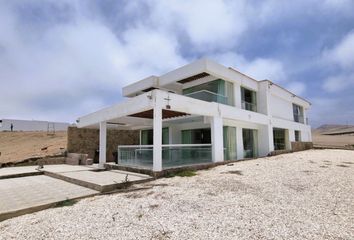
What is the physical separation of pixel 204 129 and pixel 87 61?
9813 mm

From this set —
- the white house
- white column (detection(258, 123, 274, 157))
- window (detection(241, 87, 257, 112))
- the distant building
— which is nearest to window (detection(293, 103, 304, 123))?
the white house

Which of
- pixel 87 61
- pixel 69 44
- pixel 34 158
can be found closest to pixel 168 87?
pixel 87 61

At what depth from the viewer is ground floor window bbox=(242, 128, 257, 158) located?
1833cm

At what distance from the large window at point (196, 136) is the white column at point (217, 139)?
2769 millimetres

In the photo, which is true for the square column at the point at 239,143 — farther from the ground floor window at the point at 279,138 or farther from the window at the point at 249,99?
the ground floor window at the point at 279,138

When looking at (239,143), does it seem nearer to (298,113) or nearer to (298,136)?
(298,136)

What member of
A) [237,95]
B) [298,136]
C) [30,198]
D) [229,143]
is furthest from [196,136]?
[298,136]

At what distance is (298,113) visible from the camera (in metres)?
27.6

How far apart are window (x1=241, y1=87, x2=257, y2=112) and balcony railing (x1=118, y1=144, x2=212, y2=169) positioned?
6981mm

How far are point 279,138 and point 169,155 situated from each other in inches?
636

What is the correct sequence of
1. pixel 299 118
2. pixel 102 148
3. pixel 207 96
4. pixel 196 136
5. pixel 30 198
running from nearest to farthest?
pixel 30 198
pixel 207 96
pixel 102 148
pixel 196 136
pixel 299 118

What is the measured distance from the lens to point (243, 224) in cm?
488

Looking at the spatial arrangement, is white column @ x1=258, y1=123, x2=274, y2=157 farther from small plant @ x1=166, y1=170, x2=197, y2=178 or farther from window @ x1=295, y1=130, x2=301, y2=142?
small plant @ x1=166, y1=170, x2=197, y2=178

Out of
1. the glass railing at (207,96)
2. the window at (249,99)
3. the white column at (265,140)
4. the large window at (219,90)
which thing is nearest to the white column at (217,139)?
the glass railing at (207,96)
